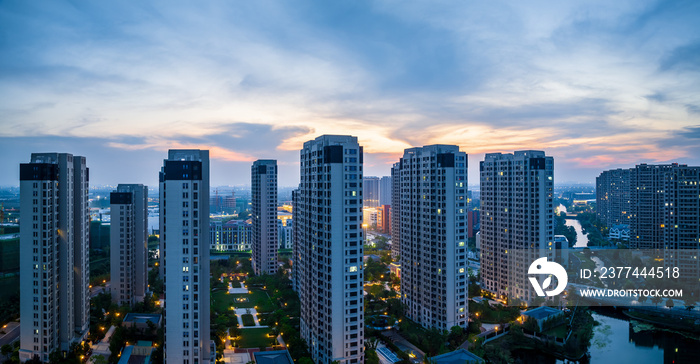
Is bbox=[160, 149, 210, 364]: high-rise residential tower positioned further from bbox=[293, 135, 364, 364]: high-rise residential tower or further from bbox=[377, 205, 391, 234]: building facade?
bbox=[377, 205, 391, 234]: building facade

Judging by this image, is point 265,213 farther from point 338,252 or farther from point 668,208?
point 668,208

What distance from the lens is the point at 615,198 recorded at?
107 meters

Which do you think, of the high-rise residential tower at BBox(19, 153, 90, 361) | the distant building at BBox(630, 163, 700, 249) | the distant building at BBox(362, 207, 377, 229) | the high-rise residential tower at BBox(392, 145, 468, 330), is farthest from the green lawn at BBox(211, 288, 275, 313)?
the distant building at BBox(362, 207, 377, 229)

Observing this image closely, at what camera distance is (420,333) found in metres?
39.4

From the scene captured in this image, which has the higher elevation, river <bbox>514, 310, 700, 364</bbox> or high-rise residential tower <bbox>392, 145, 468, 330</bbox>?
high-rise residential tower <bbox>392, 145, 468, 330</bbox>

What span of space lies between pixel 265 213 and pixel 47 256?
31687 mm

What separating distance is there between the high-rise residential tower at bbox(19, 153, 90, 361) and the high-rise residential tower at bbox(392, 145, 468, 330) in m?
32.8

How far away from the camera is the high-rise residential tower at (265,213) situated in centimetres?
6203

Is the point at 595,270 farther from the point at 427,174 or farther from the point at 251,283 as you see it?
the point at 251,283

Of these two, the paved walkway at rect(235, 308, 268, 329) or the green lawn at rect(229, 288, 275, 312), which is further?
the green lawn at rect(229, 288, 275, 312)

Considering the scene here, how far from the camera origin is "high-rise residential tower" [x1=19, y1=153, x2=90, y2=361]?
106ft

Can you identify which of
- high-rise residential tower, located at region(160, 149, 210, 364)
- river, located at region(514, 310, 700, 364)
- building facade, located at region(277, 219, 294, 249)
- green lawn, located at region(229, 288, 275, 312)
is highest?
high-rise residential tower, located at region(160, 149, 210, 364)

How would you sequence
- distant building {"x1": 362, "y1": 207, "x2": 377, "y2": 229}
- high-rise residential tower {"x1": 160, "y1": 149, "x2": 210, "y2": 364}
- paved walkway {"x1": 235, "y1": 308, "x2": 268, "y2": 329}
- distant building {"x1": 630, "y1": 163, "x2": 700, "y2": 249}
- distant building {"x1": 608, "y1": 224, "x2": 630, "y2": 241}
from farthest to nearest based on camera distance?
1. distant building {"x1": 362, "y1": 207, "x2": 377, "y2": 229}
2. distant building {"x1": 608, "y1": 224, "x2": 630, "y2": 241}
3. distant building {"x1": 630, "y1": 163, "x2": 700, "y2": 249}
4. paved walkway {"x1": 235, "y1": 308, "x2": 268, "y2": 329}
5. high-rise residential tower {"x1": 160, "y1": 149, "x2": 210, "y2": 364}

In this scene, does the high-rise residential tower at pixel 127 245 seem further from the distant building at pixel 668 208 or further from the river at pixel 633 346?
the distant building at pixel 668 208
